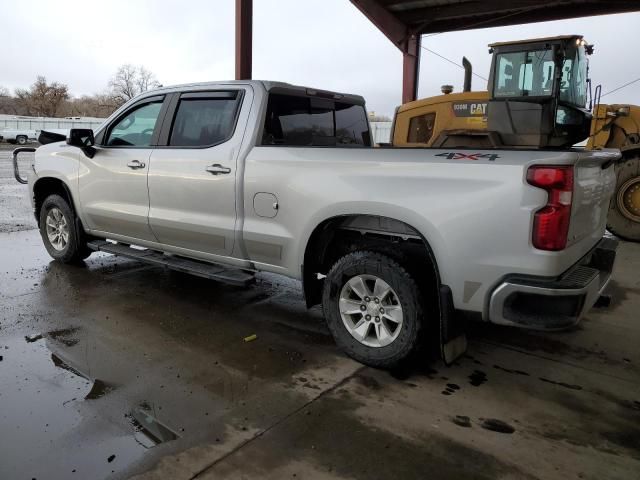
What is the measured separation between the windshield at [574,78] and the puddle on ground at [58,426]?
23.1 ft

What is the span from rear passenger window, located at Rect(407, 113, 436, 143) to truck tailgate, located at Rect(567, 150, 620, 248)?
661cm

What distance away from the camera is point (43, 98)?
Answer: 7219 centimetres

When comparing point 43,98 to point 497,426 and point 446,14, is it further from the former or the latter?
point 497,426

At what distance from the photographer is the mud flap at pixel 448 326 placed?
3.21 meters

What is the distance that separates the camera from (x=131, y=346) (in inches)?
157

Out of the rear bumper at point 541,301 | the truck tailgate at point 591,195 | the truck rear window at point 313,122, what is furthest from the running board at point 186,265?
the truck tailgate at point 591,195

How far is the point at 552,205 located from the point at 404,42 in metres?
16.7

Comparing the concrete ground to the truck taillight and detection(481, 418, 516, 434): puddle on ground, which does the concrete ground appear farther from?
the truck taillight

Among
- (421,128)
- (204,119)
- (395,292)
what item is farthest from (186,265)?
(421,128)

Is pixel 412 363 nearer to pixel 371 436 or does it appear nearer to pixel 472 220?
pixel 371 436

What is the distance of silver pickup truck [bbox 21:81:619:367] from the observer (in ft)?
9.77

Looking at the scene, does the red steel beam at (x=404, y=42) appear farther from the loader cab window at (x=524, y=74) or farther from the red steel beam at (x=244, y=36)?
the loader cab window at (x=524, y=74)

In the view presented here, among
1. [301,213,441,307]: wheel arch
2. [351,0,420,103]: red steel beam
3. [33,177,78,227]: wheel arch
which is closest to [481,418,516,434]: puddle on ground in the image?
[301,213,441,307]: wheel arch

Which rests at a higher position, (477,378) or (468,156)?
(468,156)
